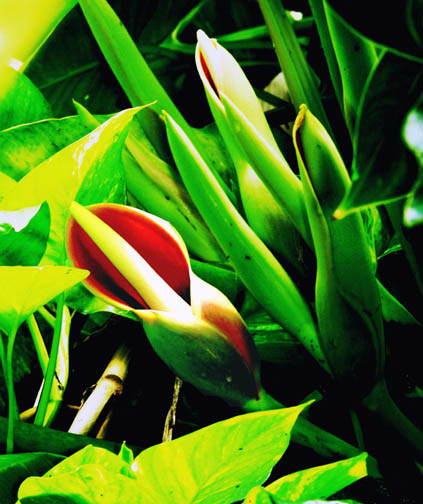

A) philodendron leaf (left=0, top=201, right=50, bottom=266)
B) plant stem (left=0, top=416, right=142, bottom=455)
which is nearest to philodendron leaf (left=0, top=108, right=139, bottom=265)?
philodendron leaf (left=0, top=201, right=50, bottom=266)

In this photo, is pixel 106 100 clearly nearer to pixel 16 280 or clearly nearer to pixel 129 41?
pixel 129 41

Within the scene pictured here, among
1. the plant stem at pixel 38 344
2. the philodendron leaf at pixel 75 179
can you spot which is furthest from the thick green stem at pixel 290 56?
the plant stem at pixel 38 344

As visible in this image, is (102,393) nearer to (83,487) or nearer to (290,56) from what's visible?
(83,487)

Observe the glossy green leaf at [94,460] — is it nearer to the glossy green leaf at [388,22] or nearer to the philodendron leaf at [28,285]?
the philodendron leaf at [28,285]

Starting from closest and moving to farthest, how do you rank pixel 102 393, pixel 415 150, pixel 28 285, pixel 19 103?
pixel 415 150 < pixel 28 285 < pixel 102 393 < pixel 19 103

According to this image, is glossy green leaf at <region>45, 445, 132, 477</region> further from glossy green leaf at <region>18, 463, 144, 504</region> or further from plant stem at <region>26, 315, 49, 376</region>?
plant stem at <region>26, 315, 49, 376</region>

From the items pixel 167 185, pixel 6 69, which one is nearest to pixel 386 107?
pixel 167 185

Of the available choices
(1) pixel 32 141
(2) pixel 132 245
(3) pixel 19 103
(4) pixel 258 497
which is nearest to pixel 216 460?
(4) pixel 258 497
